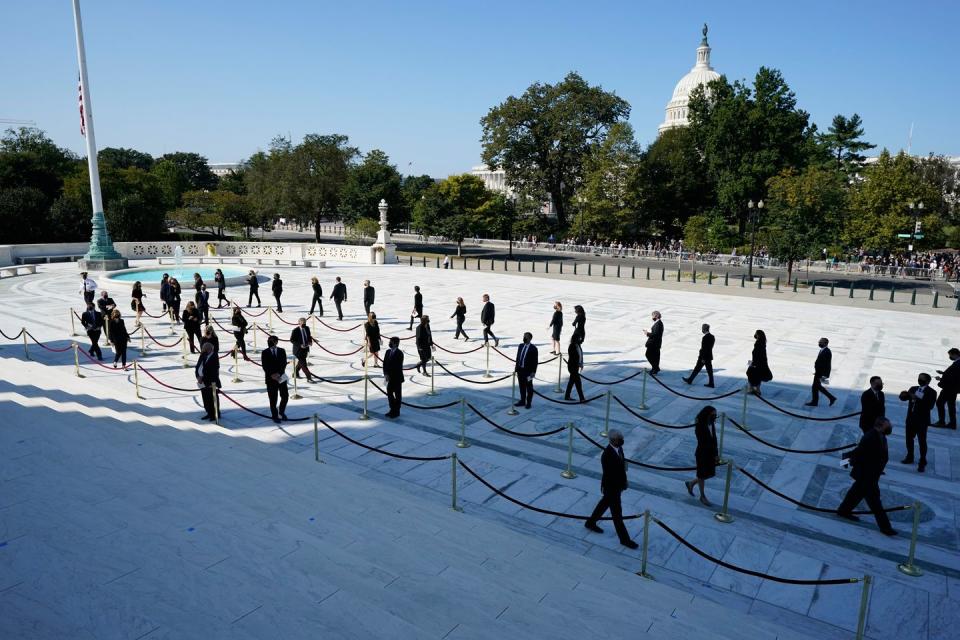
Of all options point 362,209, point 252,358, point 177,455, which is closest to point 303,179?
point 362,209

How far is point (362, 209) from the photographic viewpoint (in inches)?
2940

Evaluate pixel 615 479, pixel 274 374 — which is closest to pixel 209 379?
pixel 274 374

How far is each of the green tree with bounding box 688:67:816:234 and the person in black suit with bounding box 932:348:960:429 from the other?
4803 cm

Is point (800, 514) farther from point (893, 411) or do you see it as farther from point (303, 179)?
point (303, 179)

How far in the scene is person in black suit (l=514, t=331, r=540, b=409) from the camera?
41.7 ft

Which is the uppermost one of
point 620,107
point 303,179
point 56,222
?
point 620,107

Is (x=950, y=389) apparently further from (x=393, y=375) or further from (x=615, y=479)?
(x=393, y=375)

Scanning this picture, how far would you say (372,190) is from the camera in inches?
2955

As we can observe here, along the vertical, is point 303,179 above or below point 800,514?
above

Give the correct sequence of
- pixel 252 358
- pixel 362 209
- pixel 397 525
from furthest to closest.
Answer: pixel 362 209 → pixel 252 358 → pixel 397 525

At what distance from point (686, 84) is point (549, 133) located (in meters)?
67.8

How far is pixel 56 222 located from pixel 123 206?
540cm

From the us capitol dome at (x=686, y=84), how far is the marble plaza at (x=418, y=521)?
4635 inches

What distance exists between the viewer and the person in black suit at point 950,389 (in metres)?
11.7
